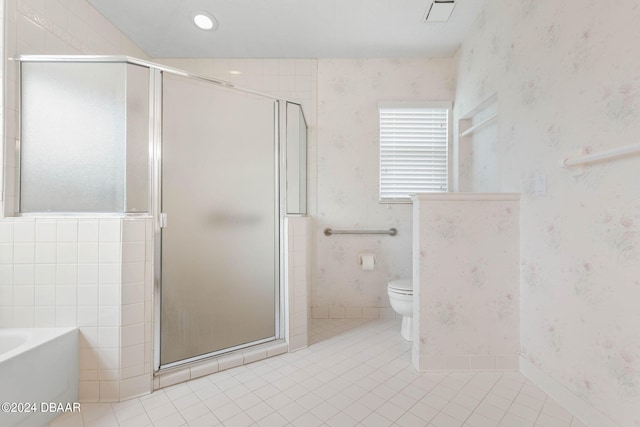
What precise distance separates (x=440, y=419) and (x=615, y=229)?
1.04 metres

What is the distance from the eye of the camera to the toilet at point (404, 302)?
6.42 ft

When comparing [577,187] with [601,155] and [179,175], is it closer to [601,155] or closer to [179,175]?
[601,155]

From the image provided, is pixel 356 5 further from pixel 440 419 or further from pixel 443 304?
pixel 440 419

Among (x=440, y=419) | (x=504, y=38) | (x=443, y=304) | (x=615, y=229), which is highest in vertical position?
(x=504, y=38)

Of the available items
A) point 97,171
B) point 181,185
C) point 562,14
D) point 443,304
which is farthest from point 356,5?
point 443,304

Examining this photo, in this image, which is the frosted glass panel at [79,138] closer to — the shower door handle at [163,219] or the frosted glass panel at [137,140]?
the frosted glass panel at [137,140]

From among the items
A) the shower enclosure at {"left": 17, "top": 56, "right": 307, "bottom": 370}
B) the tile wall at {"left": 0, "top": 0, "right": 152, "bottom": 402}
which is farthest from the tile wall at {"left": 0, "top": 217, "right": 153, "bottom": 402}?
the shower enclosure at {"left": 17, "top": 56, "right": 307, "bottom": 370}

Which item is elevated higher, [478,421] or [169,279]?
[169,279]

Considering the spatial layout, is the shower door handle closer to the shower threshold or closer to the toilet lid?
the shower threshold

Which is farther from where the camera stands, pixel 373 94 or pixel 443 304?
pixel 373 94

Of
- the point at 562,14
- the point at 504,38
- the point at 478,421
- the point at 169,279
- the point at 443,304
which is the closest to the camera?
the point at 478,421

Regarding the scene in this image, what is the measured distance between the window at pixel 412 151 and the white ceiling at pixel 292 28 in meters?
→ 0.52

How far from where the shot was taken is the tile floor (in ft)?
4.01

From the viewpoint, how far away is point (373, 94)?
98.9 inches
